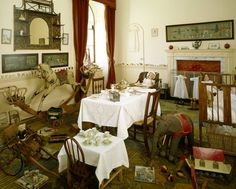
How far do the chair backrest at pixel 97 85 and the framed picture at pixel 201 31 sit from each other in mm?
2297

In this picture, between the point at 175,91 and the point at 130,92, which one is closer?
the point at 130,92

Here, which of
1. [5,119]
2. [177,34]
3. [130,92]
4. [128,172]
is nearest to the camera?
[128,172]

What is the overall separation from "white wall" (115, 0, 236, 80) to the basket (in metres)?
3.36

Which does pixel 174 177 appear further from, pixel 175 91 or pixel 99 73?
pixel 99 73

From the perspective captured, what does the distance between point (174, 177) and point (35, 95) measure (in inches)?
131

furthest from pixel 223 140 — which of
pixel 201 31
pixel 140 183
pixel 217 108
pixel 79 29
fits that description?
pixel 79 29

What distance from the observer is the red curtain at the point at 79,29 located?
598 centimetres

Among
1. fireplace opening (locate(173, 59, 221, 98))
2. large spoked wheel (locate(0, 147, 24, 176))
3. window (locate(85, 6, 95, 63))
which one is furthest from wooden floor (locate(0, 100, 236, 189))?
window (locate(85, 6, 95, 63))

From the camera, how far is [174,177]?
9.14ft

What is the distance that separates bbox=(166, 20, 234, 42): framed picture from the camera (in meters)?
5.91

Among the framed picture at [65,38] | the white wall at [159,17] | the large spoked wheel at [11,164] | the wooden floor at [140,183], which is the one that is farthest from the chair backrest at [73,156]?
the white wall at [159,17]

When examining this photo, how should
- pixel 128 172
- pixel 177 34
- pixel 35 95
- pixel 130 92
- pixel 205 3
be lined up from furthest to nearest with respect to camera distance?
pixel 177 34 → pixel 205 3 → pixel 35 95 → pixel 130 92 → pixel 128 172

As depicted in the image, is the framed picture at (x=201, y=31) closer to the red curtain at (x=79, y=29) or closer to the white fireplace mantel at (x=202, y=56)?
the white fireplace mantel at (x=202, y=56)

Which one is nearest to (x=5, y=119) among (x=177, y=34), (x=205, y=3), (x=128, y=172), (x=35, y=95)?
(x=35, y=95)
